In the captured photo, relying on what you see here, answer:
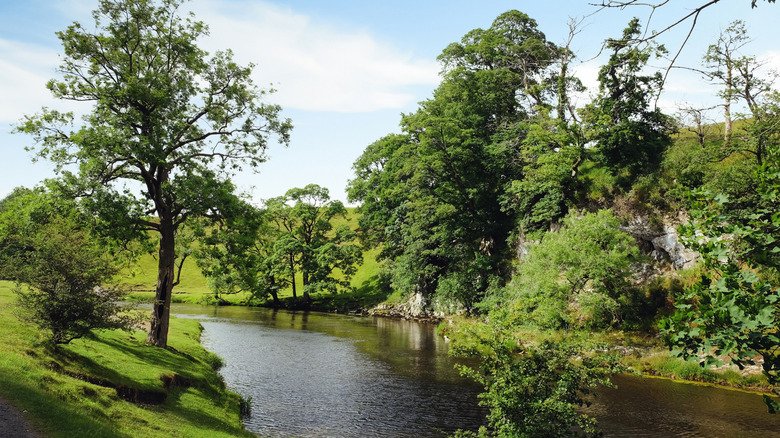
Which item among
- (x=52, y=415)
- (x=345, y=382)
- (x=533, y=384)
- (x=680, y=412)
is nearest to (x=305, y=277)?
(x=345, y=382)

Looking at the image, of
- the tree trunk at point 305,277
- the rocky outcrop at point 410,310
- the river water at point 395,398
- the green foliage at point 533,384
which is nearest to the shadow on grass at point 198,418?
the river water at point 395,398

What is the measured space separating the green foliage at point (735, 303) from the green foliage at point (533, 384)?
593 cm

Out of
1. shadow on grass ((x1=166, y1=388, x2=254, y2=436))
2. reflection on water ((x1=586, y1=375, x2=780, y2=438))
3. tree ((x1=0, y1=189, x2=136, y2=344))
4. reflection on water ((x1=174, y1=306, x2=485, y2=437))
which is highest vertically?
tree ((x1=0, y1=189, x2=136, y2=344))

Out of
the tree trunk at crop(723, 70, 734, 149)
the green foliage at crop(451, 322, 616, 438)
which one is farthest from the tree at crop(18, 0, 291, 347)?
the tree trunk at crop(723, 70, 734, 149)

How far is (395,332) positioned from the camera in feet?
145

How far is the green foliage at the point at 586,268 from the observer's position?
2881 cm

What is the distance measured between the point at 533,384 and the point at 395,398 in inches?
455

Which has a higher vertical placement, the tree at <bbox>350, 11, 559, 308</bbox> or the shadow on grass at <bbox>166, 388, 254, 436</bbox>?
the tree at <bbox>350, 11, 559, 308</bbox>

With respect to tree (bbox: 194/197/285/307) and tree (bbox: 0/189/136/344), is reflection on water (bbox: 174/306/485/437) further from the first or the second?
tree (bbox: 0/189/136/344)

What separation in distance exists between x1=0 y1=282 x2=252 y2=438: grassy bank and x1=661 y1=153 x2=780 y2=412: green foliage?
474 inches

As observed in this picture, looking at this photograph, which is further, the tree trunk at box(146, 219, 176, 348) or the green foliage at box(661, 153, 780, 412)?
the tree trunk at box(146, 219, 176, 348)

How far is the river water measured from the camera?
1739cm

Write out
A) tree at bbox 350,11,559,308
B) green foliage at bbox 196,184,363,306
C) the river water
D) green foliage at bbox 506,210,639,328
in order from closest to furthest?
1. the river water
2. green foliage at bbox 506,210,639,328
3. tree at bbox 350,11,559,308
4. green foliage at bbox 196,184,363,306

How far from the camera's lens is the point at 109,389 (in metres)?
13.5
